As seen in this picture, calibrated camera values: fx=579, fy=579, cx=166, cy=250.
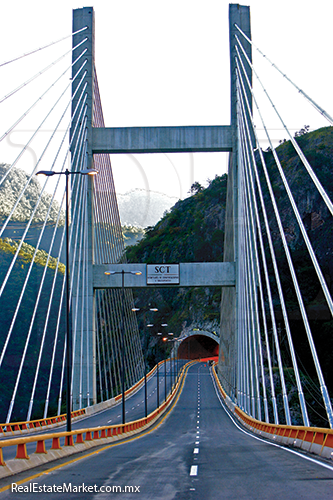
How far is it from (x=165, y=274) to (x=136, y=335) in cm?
2497

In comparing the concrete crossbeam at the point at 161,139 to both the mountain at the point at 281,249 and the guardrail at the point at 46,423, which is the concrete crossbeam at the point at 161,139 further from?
the mountain at the point at 281,249

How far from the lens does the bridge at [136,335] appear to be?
11.3 metres

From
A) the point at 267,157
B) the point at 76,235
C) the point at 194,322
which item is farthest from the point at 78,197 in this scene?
the point at 194,322

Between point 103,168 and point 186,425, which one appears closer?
point 186,425

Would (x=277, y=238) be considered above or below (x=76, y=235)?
above

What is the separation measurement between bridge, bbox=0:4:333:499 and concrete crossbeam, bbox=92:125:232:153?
2.9 inches

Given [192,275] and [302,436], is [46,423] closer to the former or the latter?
[192,275]

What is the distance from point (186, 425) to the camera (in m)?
38.6

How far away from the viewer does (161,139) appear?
118 feet

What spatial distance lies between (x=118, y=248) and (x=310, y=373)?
33.1 metres

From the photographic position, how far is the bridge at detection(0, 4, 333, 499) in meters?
11.3

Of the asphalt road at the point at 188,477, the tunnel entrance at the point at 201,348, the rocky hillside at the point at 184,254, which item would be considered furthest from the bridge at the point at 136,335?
the tunnel entrance at the point at 201,348

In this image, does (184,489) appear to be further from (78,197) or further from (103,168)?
(103,168)

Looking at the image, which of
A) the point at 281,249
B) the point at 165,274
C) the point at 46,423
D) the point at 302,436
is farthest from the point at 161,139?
the point at 281,249
